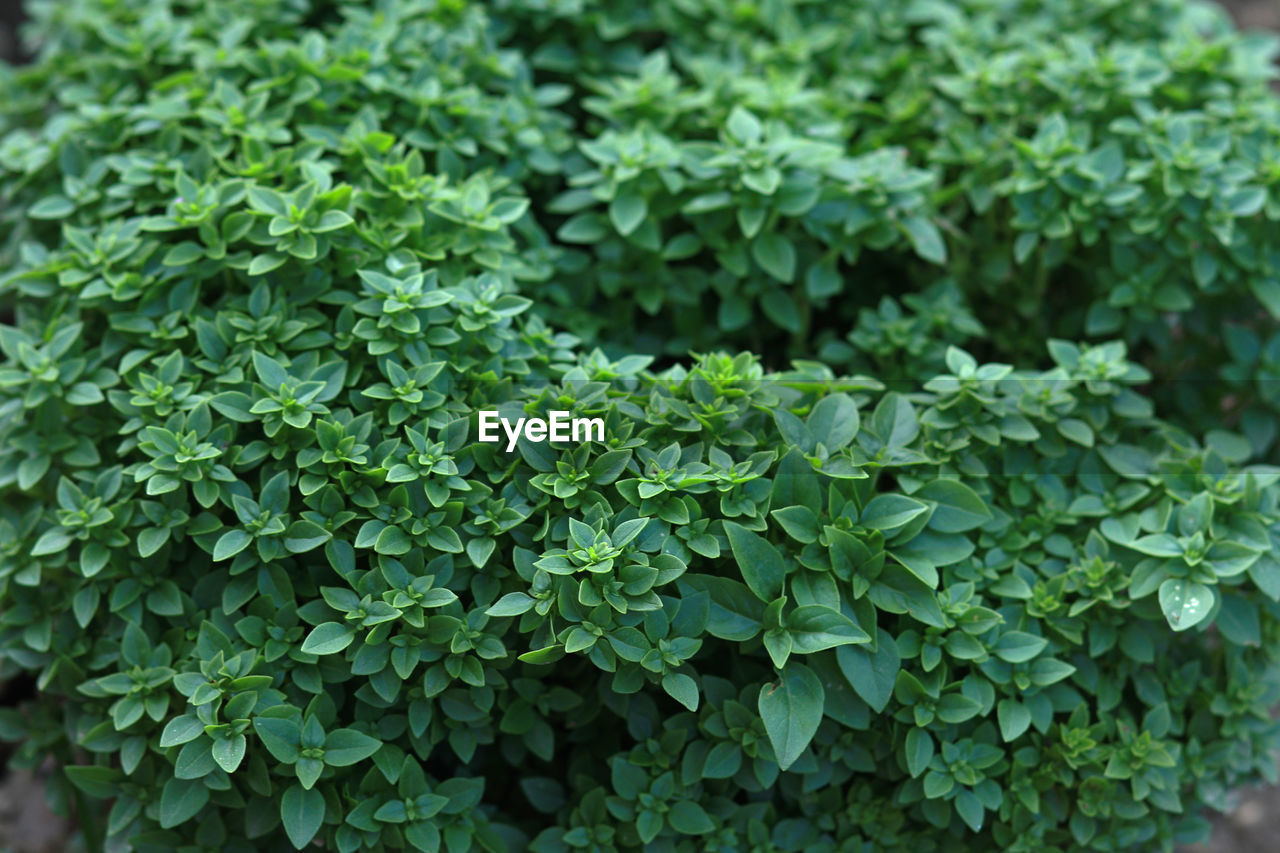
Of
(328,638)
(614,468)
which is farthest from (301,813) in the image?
(614,468)

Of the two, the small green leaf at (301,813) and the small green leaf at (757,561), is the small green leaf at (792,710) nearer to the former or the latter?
the small green leaf at (757,561)

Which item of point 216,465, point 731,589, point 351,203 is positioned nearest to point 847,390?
point 731,589

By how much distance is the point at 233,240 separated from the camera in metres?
2.30

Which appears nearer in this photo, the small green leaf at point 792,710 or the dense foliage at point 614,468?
the small green leaf at point 792,710

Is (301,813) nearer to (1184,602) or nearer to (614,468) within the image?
(614,468)

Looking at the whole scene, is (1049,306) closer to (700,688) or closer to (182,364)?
(700,688)

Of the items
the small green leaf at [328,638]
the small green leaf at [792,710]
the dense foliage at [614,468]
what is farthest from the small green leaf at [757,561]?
the small green leaf at [328,638]

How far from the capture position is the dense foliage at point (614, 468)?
2012 millimetres

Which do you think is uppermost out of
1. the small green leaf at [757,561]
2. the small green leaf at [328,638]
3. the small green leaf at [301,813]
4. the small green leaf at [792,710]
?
the small green leaf at [757,561]

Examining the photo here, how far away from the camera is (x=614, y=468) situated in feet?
6.72

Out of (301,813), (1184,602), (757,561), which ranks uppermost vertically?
(757,561)

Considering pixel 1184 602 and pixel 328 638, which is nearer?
pixel 328 638

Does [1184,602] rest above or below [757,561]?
below

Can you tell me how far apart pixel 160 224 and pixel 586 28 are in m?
1.32
